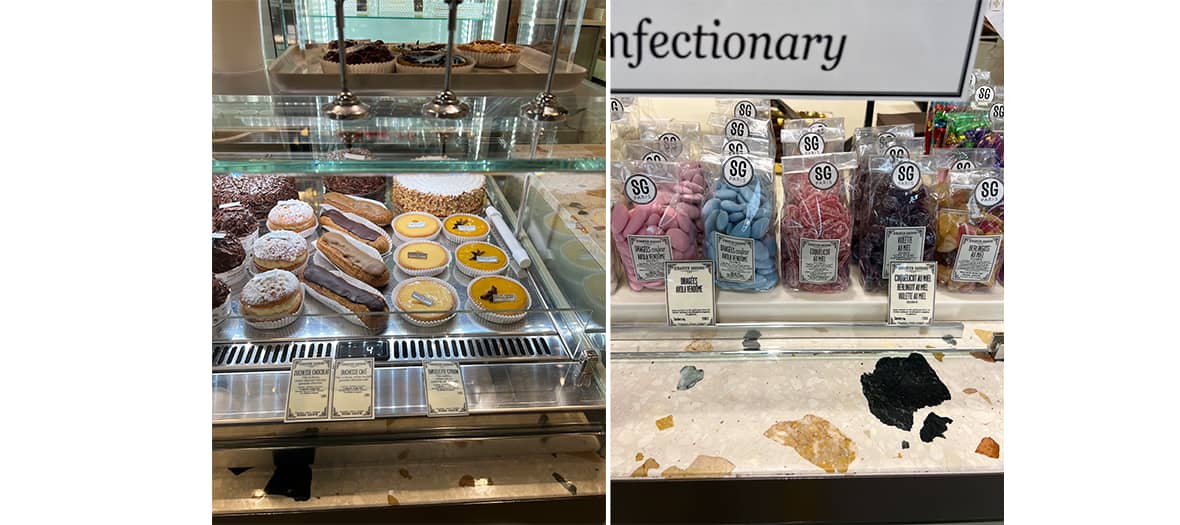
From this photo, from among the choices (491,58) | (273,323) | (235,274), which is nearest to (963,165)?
(491,58)

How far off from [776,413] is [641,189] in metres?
0.44

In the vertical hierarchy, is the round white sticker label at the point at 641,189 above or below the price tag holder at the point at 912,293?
above

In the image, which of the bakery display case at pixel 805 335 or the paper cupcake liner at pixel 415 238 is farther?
the paper cupcake liner at pixel 415 238

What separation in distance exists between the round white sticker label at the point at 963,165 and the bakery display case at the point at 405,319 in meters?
0.69

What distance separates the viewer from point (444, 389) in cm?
132

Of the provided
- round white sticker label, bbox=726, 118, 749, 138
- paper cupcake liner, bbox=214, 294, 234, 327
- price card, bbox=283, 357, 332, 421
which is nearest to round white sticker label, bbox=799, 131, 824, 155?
round white sticker label, bbox=726, 118, 749, 138

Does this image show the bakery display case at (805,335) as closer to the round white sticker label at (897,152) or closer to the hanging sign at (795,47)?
the round white sticker label at (897,152)

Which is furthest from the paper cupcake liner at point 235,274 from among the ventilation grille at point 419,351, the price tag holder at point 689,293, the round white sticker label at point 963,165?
the round white sticker label at point 963,165

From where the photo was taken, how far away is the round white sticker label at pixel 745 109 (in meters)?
1.76

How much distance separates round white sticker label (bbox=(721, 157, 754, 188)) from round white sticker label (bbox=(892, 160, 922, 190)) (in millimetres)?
261

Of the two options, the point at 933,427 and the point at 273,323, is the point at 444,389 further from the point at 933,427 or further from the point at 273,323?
the point at 933,427

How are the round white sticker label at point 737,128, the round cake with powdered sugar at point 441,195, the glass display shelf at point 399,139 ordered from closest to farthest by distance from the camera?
1. the glass display shelf at point 399,139
2. the round white sticker label at point 737,128
3. the round cake with powdered sugar at point 441,195

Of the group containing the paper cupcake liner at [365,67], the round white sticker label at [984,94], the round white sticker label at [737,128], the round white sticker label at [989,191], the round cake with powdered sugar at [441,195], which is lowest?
the round cake with powdered sugar at [441,195]

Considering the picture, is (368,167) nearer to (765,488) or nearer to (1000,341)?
(765,488)
